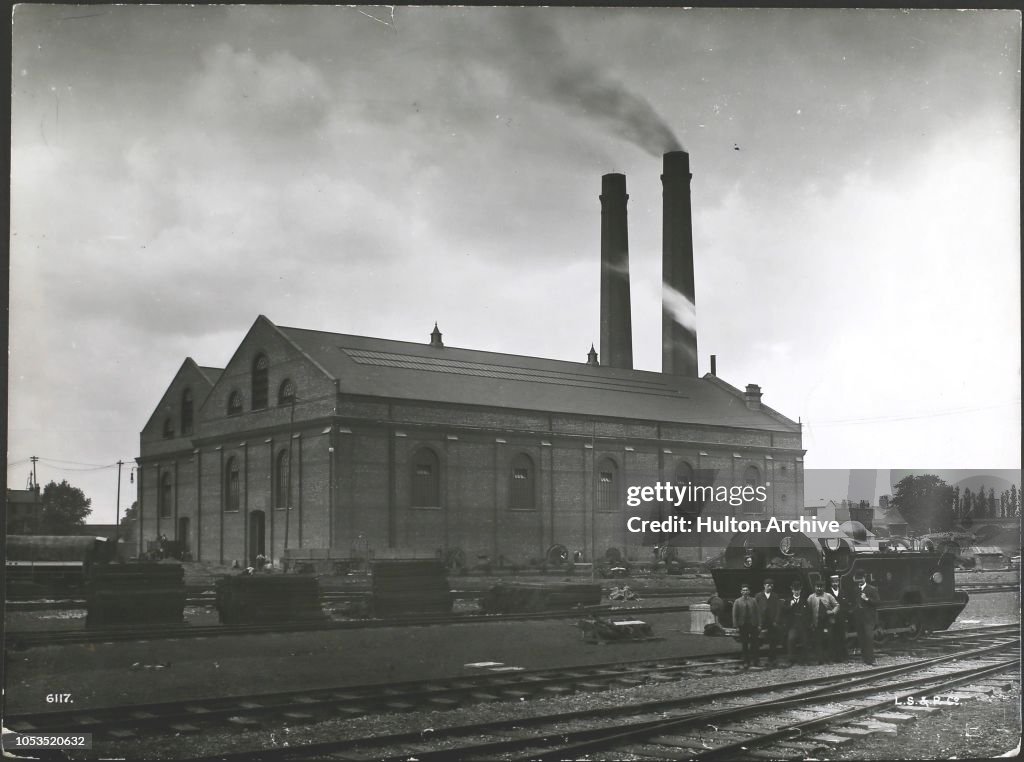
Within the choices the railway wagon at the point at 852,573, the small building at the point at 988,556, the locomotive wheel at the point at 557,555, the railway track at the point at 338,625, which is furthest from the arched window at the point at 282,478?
the small building at the point at 988,556

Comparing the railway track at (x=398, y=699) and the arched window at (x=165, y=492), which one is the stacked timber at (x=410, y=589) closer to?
the railway track at (x=398, y=699)

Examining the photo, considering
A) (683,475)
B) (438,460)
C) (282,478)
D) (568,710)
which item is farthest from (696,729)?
(282,478)

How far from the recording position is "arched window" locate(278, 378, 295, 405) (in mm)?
8570

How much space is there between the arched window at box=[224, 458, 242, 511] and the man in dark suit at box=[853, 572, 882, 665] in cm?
628

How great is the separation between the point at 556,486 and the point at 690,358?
1.81 metres

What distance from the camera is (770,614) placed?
8.56m

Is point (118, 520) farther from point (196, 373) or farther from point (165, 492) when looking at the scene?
point (196, 373)

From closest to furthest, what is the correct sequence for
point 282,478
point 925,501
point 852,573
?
point 925,501 < point 282,478 < point 852,573

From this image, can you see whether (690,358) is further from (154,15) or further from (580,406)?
(154,15)

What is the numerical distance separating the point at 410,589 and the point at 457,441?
1.54 meters

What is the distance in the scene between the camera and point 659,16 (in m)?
7.84

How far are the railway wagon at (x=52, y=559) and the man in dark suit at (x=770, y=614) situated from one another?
623 centimetres

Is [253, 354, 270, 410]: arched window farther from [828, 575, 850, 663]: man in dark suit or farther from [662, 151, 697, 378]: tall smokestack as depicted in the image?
[828, 575, 850, 663]: man in dark suit

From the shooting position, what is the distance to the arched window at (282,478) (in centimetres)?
855
